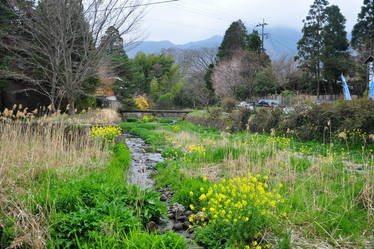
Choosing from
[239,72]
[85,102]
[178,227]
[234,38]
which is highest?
[234,38]

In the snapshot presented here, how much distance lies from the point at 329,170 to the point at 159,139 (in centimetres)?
680

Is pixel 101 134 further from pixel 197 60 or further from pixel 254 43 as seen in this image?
pixel 197 60

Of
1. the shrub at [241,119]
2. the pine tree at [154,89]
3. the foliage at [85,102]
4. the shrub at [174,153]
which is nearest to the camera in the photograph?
the shrub at [174,153]

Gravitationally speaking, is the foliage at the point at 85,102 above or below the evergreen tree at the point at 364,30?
below

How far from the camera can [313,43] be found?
27750 millimetres

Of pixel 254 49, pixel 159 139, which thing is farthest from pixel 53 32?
pixel 254 49

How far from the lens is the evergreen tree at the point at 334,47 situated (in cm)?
2531

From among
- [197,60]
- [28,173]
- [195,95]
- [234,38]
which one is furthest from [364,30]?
[197,60]

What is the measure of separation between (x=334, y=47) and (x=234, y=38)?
11.9 meters

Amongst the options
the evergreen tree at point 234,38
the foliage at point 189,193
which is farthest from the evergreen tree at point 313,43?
the foliage at point 189,193

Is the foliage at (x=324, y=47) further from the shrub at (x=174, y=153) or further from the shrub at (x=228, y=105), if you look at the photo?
the shrub at (x=174, y=153)

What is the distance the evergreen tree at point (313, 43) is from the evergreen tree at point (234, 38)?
24.7 feet

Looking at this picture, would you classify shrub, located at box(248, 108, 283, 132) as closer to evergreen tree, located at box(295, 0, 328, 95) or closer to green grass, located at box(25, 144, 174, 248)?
green grass, located at box(25, 144, 174, 248)

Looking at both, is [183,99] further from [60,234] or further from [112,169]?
[60,234]
